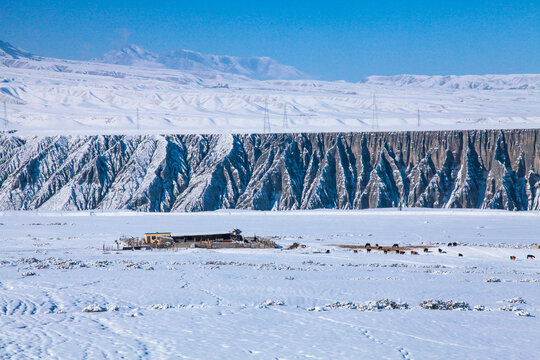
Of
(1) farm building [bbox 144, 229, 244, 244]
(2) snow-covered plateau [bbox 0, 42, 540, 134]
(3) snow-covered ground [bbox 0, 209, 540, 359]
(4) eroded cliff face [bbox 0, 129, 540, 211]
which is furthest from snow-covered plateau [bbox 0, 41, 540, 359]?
(1) farm building [bbox 144, 229, 244, 244]

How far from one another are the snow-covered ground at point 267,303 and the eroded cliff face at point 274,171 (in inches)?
1525

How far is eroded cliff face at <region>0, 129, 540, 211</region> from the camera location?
7500cm

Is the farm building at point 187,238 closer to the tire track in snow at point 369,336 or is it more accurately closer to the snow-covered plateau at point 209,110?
the tire track in snow at point 369,336

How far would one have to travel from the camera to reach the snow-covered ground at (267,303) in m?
12.2

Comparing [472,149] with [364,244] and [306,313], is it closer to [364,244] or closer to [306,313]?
[364,244]

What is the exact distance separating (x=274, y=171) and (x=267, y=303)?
6423 centimetres

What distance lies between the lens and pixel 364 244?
3975 cm

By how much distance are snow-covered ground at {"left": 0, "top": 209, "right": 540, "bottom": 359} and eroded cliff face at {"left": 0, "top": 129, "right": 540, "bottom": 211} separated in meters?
38.7

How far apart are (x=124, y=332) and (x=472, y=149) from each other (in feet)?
232

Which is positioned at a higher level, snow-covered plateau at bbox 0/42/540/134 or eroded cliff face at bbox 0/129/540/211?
snow-covered plateau at bbox 0/42/540/134

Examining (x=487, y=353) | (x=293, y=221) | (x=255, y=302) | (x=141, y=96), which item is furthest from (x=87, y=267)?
(x=141, y=96)

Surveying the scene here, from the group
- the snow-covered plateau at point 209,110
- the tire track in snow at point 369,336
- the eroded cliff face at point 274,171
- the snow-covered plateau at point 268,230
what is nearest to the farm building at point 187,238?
the snow-covered plateau at point 268,230

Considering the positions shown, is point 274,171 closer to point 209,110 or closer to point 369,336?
point 209,110

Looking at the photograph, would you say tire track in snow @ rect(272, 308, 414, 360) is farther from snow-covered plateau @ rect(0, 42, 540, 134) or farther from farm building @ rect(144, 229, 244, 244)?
snow-covered plateau @ rect(0, 42, 540, 134)
